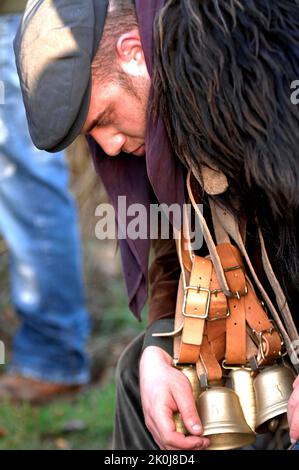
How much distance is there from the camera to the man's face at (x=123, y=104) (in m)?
2.19

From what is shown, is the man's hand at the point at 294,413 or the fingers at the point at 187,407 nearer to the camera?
the man's hand at the point at 294,413

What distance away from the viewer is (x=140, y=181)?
97.9 inches

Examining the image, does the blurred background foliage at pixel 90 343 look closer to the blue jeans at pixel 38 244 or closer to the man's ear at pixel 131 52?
the blue jeans at pixel 38 244

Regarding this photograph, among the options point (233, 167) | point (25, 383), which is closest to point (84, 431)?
point (25, 383)

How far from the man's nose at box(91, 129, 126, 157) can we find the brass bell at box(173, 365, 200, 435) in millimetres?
551

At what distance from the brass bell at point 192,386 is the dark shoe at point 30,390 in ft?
4.69

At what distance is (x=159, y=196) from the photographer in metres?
2.28

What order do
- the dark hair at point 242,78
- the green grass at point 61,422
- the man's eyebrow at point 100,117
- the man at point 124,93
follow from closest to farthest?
the dark hair at point 242,78
the man at point 124,93
the man's eyebrow at point 100,117
the green grass at point 61,422

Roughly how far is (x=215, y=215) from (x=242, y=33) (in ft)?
1.51

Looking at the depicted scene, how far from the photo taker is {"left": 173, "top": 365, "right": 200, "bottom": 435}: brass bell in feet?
7.58

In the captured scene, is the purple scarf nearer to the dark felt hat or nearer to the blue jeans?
the dark felt hat

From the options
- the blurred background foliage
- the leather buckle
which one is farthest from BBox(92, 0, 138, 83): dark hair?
the blurred background foliage

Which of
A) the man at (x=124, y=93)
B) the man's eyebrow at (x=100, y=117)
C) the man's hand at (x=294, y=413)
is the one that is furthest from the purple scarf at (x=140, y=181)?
the man's hand at (x=294, y=413)
